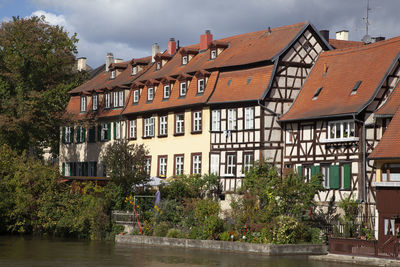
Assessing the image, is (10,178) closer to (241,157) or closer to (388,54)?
(241,157)

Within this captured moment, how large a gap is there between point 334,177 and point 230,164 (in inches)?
316

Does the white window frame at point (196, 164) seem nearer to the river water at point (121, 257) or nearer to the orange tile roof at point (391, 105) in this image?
the river water at point (121, 257)

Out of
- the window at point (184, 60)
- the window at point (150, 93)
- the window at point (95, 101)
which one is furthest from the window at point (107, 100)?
the window at point (184, 60)

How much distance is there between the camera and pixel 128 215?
44438 millimetres

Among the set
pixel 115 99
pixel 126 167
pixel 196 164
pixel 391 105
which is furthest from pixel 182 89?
pixel 391 105

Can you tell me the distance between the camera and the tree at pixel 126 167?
4566 centimetres

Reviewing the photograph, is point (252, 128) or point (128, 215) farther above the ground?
point (252, 128)

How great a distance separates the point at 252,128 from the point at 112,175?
819 centimetres

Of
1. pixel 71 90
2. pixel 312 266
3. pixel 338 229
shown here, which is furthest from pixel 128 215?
pixel 71 90

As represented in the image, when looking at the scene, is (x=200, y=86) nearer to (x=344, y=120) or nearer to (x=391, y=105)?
(x=344, y=120)

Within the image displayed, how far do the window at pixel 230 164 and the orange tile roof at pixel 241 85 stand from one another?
3241 millimetres

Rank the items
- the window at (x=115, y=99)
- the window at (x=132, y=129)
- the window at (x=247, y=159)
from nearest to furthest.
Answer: the window at (x=247, y=159) → the window at (x=132, y=129) → the window at (x=115, y=99)

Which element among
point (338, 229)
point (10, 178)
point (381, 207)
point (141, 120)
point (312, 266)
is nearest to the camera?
point (312, 266)

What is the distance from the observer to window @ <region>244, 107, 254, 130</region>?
46812 millimetres
